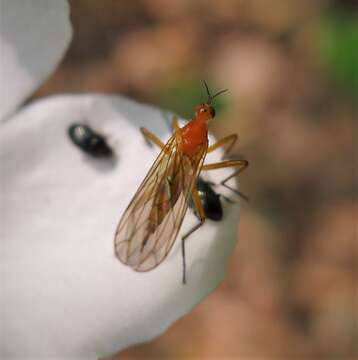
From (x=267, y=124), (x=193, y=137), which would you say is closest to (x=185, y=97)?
(x=267, y=124)

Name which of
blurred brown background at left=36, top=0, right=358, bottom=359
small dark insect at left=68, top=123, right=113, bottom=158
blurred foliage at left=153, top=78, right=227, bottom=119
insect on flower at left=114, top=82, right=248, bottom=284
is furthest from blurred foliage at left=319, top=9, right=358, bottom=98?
small dark insect at left=68, top=123, right=113, bottom=158

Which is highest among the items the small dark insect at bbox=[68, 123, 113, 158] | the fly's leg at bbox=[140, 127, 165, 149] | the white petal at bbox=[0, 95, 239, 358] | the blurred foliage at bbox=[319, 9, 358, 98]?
the blurred foliage at bbox=[319, 9, 358, 98]

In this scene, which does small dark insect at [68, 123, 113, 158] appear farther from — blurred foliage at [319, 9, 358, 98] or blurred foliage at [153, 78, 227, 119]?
blurred foliage at [319, 9, 358, 98]

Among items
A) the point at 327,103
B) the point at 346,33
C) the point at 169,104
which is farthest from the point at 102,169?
the point at 327,103

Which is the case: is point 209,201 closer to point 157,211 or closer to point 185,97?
point 157,211

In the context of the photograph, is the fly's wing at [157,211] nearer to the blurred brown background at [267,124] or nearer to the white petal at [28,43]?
the white petal at [28,43]

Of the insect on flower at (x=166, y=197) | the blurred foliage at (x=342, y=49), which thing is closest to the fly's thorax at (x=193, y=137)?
the insect on flower at (x=166, y=197)
